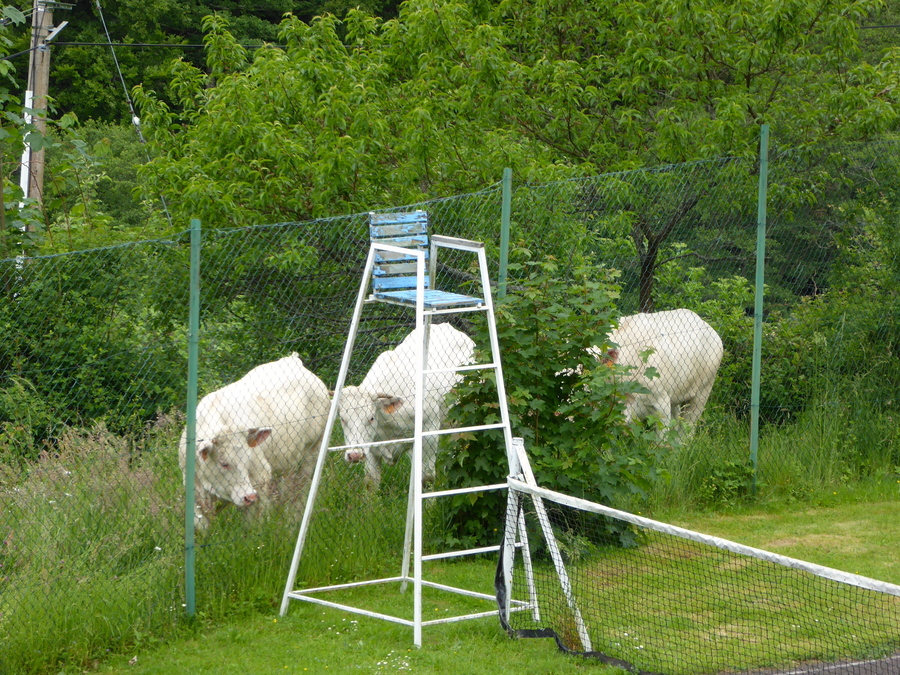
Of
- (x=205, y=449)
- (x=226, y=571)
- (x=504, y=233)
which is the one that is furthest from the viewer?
(x=504, y=233)

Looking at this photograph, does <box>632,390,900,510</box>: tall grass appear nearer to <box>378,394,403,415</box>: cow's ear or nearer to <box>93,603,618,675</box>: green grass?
<box>378,394,403,415</box>: cow's ear

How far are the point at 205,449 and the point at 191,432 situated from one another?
757 mm

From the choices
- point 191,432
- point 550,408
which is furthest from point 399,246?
point 550,408

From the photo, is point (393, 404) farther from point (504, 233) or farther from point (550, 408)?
point (504, 233)

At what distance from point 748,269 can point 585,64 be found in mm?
3495

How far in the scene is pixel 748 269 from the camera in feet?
36.5

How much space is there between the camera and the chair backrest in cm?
590

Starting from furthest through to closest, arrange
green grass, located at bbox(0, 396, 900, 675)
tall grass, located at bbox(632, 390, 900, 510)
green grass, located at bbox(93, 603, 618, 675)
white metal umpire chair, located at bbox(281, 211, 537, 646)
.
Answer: tall grass, located at bbox(632, 390, 900, 510) < white metal umpire chair, located at bbox(281, 211, 537, 646) < green grass, located at bbox(0, 396, 900, 675) < green grass, located at bbox(93, 603, 618, 675)

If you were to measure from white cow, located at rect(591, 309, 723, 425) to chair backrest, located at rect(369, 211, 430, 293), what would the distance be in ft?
11.1

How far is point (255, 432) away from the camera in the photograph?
6832 millimetres

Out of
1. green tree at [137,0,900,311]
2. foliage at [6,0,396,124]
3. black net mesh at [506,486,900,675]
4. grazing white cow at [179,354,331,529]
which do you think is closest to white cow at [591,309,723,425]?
green tree at [137,0,900,311]

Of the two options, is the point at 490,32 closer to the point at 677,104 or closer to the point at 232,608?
the point at 677,104

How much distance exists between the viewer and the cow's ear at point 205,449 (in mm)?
6641

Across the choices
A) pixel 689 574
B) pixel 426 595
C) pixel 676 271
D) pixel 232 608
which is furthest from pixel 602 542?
pixel 676 271
